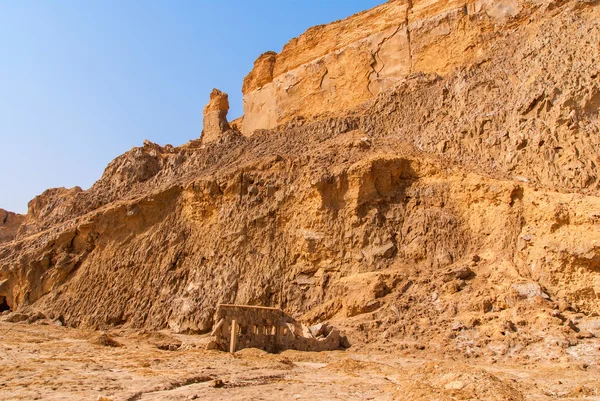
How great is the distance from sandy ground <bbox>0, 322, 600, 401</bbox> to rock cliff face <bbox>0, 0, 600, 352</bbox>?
2.41m

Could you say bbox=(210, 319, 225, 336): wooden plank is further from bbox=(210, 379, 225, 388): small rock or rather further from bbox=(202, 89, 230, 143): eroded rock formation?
bbox=(202, 89, 230, 143): eroded rock formation

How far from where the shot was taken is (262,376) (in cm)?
1102

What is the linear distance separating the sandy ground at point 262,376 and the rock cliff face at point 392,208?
2.41 metres

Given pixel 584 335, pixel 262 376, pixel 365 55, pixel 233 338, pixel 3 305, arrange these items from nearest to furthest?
pixel 262 376 < pixel 584 335 < pixel 233 338 < pixel 3 305 < pixel 365 55

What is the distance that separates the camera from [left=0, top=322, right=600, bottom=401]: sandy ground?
27.0 ft

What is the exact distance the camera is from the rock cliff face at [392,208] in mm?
15891

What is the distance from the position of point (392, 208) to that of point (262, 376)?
1088 centimetres

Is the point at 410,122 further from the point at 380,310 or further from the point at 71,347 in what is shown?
the point at 71,347

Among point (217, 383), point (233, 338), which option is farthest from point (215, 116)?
point (217, 383)

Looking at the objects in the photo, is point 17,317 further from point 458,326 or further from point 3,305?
point 458,326

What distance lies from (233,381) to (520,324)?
8064mm

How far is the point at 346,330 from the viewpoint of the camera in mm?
16594

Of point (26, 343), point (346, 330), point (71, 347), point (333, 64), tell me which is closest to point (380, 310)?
point (346, 330)

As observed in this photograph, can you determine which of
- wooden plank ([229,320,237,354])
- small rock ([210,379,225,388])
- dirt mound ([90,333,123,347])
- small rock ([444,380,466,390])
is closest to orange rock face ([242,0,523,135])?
wooden plank ([229,320,237,354])
